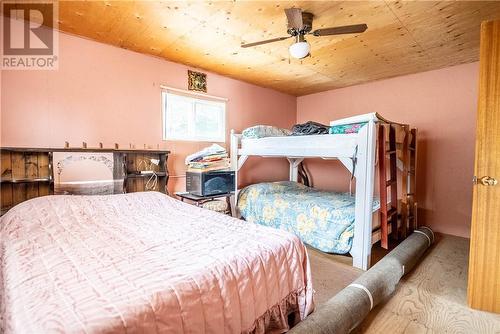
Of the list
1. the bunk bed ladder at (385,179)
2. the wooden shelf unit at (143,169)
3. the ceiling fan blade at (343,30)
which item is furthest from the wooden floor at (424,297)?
the ceiling fan blade at (343,30)

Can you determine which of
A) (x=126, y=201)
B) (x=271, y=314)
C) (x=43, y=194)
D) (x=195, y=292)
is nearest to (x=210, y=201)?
(x=126, y=201)

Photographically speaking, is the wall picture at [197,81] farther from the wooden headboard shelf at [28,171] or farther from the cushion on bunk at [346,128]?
the cushion on bunk at [346,128]

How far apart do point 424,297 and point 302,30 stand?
7.79 ft

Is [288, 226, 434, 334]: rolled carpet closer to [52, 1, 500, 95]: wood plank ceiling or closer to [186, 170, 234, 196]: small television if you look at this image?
[186, 170, 234, 196]: small television

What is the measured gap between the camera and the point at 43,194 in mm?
2189

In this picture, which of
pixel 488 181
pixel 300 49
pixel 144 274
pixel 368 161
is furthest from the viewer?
pixel 368 161

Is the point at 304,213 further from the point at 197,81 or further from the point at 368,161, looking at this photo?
the point at 197,81

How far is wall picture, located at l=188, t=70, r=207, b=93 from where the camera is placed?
3.24m

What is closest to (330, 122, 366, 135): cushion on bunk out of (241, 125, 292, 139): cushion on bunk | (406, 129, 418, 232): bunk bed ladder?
(241, 125, 292, 139): cushion on bunk

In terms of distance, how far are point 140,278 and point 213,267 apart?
289 mm

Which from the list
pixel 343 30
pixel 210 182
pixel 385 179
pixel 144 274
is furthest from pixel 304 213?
pixel 144 274

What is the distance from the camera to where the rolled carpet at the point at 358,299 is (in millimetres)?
1229

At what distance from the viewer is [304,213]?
2.78 metres

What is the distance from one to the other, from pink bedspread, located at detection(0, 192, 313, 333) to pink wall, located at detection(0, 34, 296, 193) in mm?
845
